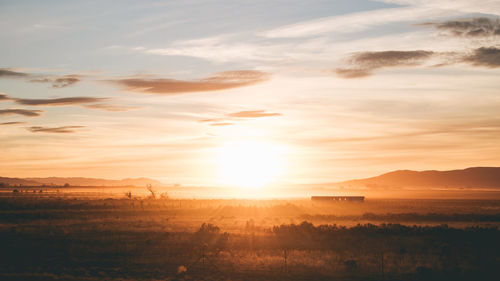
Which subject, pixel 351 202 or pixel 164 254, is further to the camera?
pixel 351 202

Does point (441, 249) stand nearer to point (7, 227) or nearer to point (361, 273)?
point (361, 273)

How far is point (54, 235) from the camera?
39.9 metres

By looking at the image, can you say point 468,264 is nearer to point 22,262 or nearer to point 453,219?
point 22,262

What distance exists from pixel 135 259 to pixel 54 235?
46.5 ft

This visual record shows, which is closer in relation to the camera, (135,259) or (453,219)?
(135,259)

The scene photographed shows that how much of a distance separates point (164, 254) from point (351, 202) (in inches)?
3240

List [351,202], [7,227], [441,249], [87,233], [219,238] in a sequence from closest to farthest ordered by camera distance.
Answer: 1. [441,249]
2. [219,238]
3. [87,233]
4. [7,227]
5. [351,202]

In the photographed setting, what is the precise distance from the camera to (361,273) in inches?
1009

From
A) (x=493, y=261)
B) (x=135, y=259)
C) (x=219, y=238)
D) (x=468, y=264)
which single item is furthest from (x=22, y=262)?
(x=493, y=261)

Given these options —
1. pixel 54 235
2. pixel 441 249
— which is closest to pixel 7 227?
pixel 54 235

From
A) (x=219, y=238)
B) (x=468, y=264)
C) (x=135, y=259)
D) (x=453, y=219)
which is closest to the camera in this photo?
(x=468, y=264)

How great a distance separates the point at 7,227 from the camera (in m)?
47.0

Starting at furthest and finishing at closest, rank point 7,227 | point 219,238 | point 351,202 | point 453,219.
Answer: point 351,202 < point 453,219 < point 7,227 < point 219,238

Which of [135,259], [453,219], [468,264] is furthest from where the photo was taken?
[453,219]
